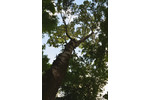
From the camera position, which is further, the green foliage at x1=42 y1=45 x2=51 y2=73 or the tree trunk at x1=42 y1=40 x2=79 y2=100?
the green foliage at x1=42 y1=45 x2=51 y2=73

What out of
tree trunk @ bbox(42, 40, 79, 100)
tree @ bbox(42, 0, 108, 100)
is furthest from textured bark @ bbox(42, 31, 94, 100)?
tree @ bbox(42, 0, 108, 100)

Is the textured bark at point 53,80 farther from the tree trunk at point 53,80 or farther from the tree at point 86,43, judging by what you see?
the tree at point 86,43

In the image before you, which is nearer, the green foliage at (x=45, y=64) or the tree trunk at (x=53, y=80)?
the tree trunk at (x=53, y=80)

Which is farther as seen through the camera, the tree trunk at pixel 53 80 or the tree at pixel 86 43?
the tree at pixel 86 43

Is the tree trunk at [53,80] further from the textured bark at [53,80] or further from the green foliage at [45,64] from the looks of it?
the green foliage at [45,64]

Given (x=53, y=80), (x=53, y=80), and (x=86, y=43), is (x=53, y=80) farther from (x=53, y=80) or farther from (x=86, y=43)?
(x=86, y=43)

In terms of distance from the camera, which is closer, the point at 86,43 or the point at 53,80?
the point at 53,80

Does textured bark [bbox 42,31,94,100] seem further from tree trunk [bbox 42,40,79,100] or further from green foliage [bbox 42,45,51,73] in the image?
green foliage [bbox 42,45,51,73]

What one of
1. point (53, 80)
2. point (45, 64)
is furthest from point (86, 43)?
point (53, 80)

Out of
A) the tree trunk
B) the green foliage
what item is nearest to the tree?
the green foliage

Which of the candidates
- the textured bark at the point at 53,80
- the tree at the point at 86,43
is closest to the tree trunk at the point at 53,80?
the textured bark at the point at 53,80
